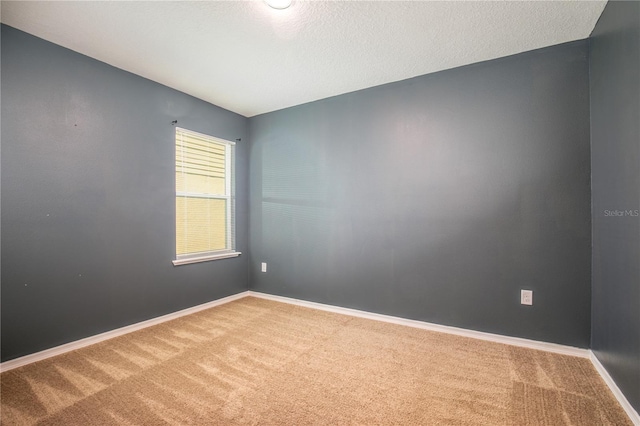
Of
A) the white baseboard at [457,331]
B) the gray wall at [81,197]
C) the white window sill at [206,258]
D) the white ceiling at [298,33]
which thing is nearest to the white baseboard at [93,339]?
the gray wall at [81,197]

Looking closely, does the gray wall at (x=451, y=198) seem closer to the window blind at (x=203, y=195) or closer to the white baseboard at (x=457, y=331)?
the white baseboard at (x=457, y=331)

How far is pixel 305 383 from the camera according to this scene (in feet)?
6.10

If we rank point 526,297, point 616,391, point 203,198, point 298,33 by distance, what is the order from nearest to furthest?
point 616,391, point 298,33, point 526,297, point 203,198

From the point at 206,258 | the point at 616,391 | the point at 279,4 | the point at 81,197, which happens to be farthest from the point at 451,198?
the point at 81,197

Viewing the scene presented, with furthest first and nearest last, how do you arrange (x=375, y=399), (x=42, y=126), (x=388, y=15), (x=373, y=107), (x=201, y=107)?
(x=201, y=107) < (x=373, y=107) < (x=42, y=126) < (x=388, y=15) < (x=375, y=399)

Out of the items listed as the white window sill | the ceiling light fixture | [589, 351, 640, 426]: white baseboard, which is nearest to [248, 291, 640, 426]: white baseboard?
[589, 351, 640, 426]: white baseboard

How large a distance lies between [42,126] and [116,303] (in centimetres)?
156

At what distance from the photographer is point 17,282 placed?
6.81 ft

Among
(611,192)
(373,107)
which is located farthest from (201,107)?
(611,192)

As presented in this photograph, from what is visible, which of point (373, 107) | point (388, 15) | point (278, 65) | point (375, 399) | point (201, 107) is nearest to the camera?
point (375, 399)

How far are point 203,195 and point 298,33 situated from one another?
6.98 feet

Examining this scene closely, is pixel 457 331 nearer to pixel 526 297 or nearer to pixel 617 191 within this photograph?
pixel 526 297

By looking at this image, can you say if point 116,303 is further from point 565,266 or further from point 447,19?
point 565,266

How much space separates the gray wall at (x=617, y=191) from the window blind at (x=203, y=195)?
11.8 ft
